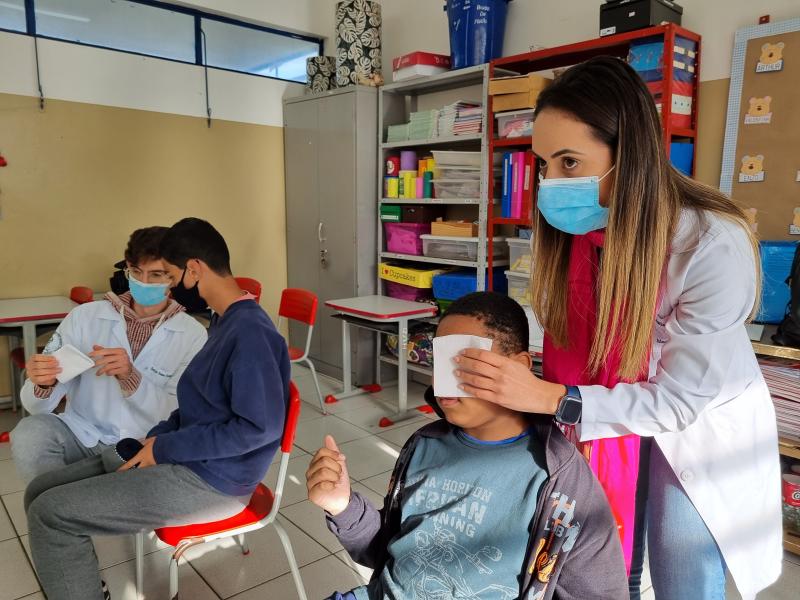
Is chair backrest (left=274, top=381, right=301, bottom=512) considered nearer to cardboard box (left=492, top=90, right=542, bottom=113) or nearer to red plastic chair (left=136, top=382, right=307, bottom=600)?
red plastic chair (left=136, top=382, right=307, bottom=600)

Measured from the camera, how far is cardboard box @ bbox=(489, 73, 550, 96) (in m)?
3.25

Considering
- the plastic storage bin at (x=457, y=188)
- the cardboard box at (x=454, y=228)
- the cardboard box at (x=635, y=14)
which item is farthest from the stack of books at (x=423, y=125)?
the cardboard box at (x=635, y=14)

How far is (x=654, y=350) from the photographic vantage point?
3.71 ft

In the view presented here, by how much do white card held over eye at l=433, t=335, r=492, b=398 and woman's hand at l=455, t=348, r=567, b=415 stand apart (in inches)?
0.6

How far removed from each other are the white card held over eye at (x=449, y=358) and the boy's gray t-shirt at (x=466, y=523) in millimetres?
191

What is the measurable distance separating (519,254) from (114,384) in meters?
2.42

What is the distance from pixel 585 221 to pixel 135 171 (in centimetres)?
400

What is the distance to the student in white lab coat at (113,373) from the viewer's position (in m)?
1.86

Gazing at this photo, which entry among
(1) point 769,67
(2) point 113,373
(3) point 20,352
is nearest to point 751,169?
(1) point 769,67

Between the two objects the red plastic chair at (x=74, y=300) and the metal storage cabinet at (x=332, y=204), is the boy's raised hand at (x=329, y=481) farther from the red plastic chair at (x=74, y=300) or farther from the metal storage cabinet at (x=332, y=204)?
the metal storage cabinet at (x=332, y=204)

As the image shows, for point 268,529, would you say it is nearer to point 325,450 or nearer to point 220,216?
point 325,450

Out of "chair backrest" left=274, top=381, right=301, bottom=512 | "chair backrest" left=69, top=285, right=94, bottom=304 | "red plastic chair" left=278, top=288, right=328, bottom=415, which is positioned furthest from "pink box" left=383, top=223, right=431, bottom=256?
"chair backrest" left=274, top=381, right=301, bottom=512

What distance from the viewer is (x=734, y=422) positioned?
1107 mm

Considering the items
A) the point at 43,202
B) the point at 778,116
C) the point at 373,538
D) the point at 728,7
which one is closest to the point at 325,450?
the point at 373,538
